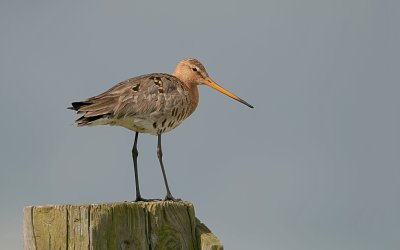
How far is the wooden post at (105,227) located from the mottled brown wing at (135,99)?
3923mm

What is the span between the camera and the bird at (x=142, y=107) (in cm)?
1126

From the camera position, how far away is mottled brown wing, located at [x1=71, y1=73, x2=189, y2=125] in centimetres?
1118

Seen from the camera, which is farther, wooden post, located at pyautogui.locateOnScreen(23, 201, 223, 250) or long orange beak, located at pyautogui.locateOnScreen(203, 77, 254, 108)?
long orange beak, located at pyautogui.locateOnScreen(203, 77, 254, 108)

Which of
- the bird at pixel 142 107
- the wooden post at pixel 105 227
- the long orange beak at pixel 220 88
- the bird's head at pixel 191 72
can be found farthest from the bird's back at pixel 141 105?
the wooden post at pixel 105 227

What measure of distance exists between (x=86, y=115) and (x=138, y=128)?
4.42 ft

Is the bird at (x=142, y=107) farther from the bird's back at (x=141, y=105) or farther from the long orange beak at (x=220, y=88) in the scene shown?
the long orange beak at (x=220, y=88)

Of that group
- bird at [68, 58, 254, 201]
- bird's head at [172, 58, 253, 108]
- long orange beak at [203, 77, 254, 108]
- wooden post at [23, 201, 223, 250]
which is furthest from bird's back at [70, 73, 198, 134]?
wooden post at [23, 201, 223, 250]

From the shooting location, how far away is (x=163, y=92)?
12242 mm

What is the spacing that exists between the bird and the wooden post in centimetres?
380

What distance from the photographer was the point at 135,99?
11859mm

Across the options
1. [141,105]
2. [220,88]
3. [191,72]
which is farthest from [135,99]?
[220,88]

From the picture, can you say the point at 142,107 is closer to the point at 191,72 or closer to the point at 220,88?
the point at 191,72

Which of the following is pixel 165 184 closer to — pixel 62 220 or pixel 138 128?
pixel 138 128

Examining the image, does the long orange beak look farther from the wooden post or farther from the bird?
the wooden post
